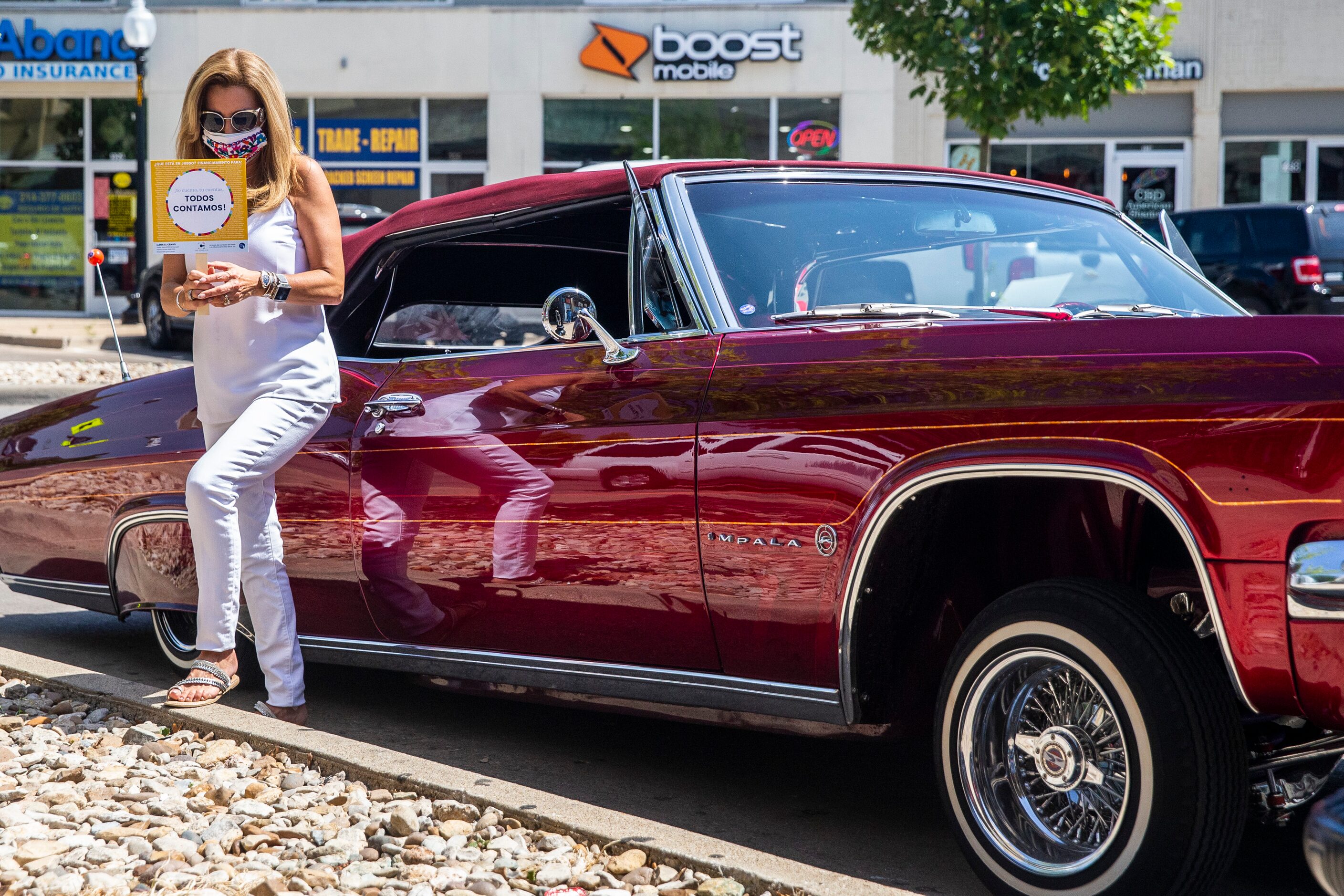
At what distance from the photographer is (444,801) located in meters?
3.33

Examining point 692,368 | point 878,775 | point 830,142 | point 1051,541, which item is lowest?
point 878,775

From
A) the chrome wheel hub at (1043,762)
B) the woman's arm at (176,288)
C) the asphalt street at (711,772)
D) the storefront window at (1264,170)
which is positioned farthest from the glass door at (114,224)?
the chrome wheel hub at (1043,762)

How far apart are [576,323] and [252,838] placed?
1.35m

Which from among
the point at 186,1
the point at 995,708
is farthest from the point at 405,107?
the point at 995,708

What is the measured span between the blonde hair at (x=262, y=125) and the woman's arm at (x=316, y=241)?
2.1 inches

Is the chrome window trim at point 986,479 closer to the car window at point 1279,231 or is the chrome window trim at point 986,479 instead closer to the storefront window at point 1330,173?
the car window at point 1279,231

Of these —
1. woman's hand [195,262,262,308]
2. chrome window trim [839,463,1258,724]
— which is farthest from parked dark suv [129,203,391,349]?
chrome window trim [839,463,1258,724]

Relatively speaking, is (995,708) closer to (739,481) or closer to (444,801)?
(739,481)

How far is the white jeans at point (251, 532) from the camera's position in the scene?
3924mm

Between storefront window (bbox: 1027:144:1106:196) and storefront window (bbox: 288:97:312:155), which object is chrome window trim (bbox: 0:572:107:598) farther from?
storefront window (bbox: 1027:144:1106:196)

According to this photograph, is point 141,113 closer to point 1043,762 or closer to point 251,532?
point 251,532

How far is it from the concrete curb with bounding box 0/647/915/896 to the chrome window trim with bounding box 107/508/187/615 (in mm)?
278

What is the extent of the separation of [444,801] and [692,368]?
1.13 metres

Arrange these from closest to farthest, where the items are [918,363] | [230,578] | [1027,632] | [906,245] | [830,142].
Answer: [1027,632], [918,363], [906,245], [230,578], [830,142]
